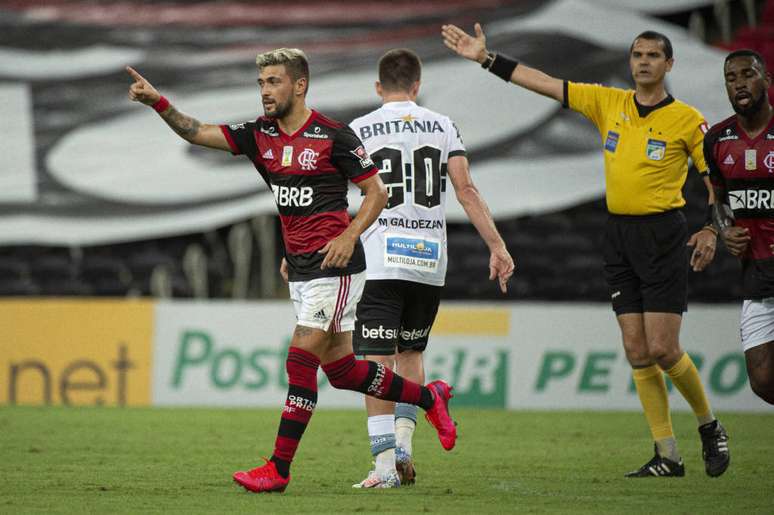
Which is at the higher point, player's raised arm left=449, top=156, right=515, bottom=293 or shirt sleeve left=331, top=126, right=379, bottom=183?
shirt sleeve left=331, top=126, right=379, bottom=183

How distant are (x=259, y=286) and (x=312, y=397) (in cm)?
861

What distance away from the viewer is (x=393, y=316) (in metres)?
7.21

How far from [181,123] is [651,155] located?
2.73 metres

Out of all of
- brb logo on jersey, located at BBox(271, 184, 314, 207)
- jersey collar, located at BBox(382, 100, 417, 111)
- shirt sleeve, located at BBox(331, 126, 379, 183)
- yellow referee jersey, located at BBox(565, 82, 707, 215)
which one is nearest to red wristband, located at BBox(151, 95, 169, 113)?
brb logo on jersey, located at BBox(271, 184, 314, 207)

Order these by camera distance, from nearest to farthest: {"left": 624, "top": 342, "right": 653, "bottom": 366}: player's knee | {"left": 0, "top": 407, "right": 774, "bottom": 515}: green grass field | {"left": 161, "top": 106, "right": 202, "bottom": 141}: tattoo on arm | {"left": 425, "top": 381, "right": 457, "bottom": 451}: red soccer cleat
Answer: {"left": 0, "top": 407, "right": 774, "bottom": 515}: green grass field, {"left": 161, "top": 106, "right": 202, "bottom": 141}: tattoo on arm, {"left": 425, "top": 381, "right": 457, "bottom": 451}: red soccer cleat, {"left": 624, "top": 342, "right": 653, "bottom": 366}: player's knee

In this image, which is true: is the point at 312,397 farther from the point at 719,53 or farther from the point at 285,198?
the point at 719,53

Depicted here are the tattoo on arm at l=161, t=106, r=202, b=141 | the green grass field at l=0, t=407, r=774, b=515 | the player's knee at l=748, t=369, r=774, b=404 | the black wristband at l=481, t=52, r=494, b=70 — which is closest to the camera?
the green grass field at l=0, t=407, r=774, b=515

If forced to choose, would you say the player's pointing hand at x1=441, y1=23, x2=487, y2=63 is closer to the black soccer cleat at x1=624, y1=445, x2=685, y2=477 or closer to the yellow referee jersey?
the yellow referee jersey

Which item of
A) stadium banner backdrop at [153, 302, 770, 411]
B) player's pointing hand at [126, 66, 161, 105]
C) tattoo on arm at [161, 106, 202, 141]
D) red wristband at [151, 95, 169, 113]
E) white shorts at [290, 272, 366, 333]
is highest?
player's pointing hand at [126, 66, 161, 105]

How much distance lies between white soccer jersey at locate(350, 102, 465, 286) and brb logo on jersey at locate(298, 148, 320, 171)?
0.71 meters

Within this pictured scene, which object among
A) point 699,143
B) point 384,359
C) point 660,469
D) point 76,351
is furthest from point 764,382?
point 76,351

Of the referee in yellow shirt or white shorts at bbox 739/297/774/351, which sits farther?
the referee in yellow shirt

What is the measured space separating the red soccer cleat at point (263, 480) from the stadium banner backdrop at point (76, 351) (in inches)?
269

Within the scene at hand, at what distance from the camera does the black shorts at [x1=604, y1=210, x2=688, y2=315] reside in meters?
7.60
